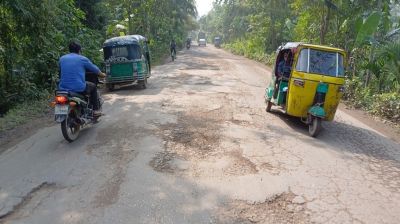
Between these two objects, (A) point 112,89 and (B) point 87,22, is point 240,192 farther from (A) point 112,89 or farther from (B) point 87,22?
(B) point 87,22

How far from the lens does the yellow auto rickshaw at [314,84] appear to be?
838cm

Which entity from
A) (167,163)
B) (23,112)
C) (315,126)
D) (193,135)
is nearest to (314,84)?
(315,126)

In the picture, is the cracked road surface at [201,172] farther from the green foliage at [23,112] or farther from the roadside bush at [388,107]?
the roadside bush at [388,107]

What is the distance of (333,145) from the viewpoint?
7.77 m

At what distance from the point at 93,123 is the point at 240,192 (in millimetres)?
4504

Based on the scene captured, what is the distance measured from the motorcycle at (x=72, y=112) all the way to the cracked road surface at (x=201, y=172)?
0.23 metres

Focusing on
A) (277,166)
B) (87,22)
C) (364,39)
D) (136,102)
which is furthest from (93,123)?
(87,22)

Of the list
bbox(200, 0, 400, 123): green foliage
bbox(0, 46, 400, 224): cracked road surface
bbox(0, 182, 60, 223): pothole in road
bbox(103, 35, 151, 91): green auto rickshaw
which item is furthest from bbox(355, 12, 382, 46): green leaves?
bbox(0, 182, 60, 223): pothole in road

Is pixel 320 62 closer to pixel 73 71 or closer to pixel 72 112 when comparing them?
pixel 73 71

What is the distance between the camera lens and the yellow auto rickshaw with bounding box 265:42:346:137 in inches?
330

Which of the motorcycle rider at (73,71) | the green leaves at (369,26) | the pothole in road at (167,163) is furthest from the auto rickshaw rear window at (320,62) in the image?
the motorcycle rider at (73,71)

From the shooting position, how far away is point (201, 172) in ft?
19.1

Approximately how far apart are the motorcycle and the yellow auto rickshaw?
14.5ft

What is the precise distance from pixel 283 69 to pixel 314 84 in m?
1.44
